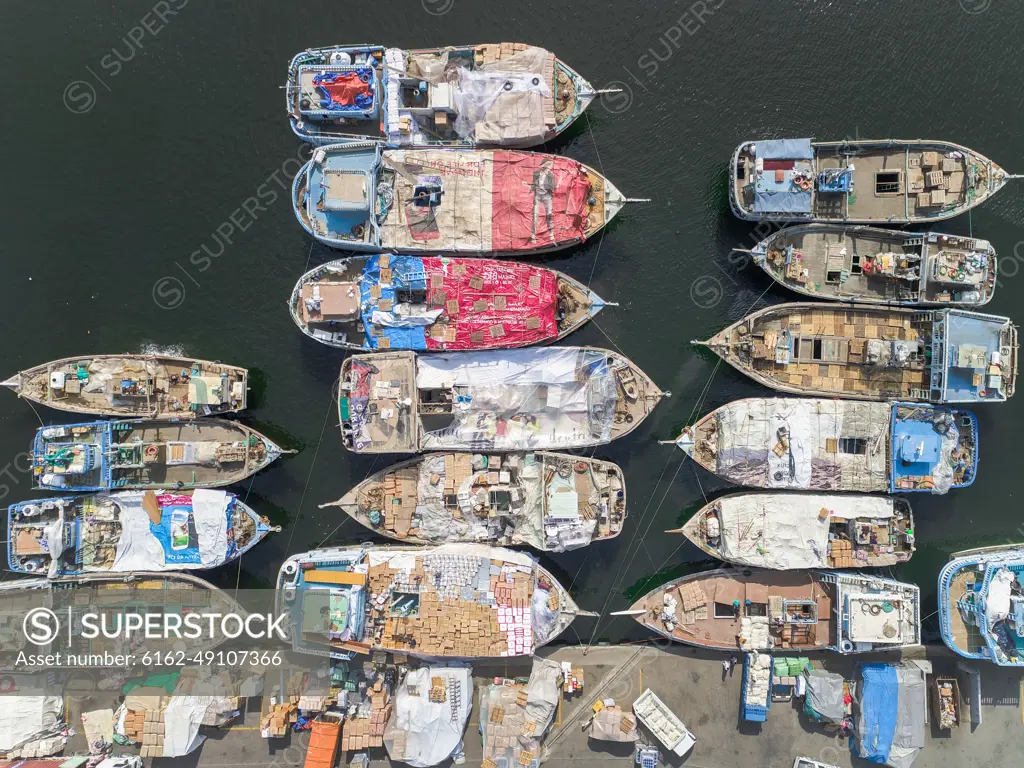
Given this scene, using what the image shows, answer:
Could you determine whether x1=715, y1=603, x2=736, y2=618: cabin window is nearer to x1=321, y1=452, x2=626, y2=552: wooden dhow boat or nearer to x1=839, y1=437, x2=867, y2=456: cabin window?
x1=321, y1=452, x2=626, y2=552: wooden dhow boat

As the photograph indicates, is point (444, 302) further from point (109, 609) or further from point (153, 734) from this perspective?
point (153, 734)

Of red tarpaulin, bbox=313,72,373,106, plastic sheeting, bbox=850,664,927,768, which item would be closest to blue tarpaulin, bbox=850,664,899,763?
plastic sheeting, bbox=850,664,927,768

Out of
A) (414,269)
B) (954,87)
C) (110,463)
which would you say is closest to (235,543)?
(110,463)

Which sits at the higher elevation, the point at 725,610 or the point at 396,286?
the point at 396,286

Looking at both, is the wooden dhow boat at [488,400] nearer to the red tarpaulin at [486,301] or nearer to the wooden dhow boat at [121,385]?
the red tarpaulin at [486,301]

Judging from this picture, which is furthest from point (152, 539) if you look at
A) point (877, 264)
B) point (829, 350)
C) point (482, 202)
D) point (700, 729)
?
point (877, 264)

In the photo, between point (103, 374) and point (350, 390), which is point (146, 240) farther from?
point (350, 390)
